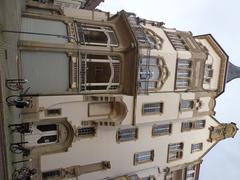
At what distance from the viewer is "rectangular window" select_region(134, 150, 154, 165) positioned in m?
33.8

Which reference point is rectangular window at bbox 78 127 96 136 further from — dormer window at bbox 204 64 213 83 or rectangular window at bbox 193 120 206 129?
dormer window at bbox 204 64 213 83

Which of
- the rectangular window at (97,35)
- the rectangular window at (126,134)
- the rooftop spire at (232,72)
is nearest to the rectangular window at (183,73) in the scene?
the rectangular window at (126,134)

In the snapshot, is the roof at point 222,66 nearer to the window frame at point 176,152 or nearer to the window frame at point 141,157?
the window frame at point 176,152

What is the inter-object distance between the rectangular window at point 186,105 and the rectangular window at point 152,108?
2.84 m

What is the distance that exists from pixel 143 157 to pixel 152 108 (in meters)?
5.55

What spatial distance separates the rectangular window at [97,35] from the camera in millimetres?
29172

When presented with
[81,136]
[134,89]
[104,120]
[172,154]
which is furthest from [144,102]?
[172,154]

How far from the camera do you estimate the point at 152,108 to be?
3244 cm

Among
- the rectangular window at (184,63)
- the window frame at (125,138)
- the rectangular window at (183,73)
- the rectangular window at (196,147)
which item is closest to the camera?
the window frame at (125,138)

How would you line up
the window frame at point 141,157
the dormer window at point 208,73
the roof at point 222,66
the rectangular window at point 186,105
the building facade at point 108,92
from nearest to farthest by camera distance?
the building facade at point 108,92, the window frame at point 141,157, the rectangular window at point 186,105, the dormer window at point 208,73, the roof at point 222,66

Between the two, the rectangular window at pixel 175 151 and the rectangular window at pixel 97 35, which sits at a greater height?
the rectangular window at pixel 97 35

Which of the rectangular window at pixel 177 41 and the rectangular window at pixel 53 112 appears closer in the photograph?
the rectangular window at pixel 53 112

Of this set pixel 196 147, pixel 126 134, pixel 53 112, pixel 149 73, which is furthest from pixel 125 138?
pixel 196 147

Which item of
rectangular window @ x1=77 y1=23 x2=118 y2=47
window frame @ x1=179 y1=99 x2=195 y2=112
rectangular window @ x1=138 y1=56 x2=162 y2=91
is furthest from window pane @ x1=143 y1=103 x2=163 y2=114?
rectangular window @ x1=77 y1=23 x2=118 y2=47
